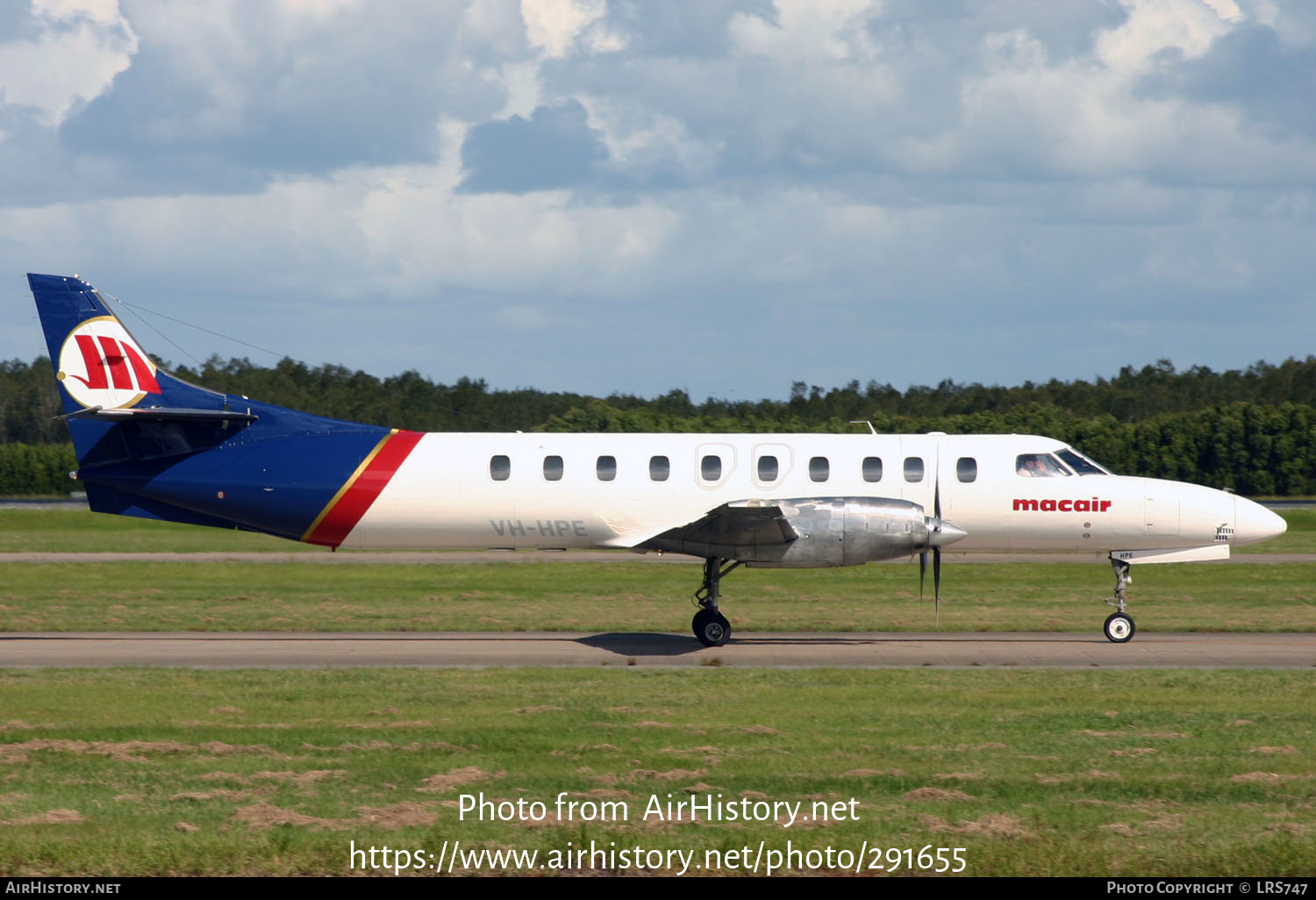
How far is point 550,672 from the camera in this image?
1853 centimetres

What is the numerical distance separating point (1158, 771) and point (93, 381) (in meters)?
17.4

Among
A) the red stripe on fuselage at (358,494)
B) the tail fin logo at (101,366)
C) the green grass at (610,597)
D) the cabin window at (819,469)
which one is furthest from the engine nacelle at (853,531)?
the tail fin logo at (101,366)

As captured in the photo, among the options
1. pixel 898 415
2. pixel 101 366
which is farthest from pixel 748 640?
pixel 898 415

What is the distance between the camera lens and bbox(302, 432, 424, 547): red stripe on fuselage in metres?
21.7

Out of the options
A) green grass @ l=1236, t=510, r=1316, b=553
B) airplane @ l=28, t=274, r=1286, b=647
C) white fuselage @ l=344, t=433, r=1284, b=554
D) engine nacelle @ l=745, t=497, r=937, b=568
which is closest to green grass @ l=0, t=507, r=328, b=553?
airplane @ l=28, t=274, r=1286, b=647

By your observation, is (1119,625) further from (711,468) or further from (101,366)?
(101,366)

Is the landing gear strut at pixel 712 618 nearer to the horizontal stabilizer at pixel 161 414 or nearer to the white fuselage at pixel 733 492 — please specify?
the white fuselage at pixel 733 492

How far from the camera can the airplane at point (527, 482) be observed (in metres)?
21.5

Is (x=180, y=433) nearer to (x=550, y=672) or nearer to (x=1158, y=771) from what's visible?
(x=550, y=672)

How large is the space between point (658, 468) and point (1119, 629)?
326 inches

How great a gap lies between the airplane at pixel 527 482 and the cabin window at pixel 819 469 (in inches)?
1.2

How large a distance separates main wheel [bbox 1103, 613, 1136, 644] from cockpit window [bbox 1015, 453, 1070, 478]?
2598 millimetres

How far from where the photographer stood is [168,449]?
21.7 metres

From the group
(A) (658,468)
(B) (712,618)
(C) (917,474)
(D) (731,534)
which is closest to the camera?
(D) (731,534)
